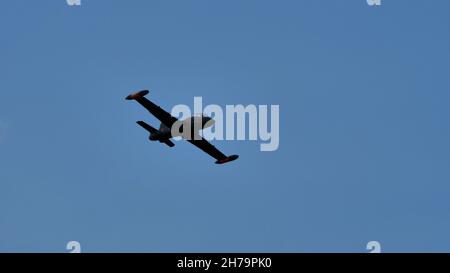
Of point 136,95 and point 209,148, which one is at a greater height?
point 136,95

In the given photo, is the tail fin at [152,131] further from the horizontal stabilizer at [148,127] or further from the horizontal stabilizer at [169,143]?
the horizontal stabilizer at [169,143]

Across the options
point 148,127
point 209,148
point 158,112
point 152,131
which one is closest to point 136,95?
point 158,112

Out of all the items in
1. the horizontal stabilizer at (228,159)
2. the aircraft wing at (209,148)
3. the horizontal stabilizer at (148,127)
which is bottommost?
the horizontal stabilizer at (228,159)

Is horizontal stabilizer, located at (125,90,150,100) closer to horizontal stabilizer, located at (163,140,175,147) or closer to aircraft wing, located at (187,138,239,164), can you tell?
horizontal stabilizer, located at (163,140,175,147)

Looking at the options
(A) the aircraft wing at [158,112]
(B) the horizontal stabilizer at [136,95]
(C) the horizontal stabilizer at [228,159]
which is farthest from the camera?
(C) the horizontal stabilizer at [228,159]

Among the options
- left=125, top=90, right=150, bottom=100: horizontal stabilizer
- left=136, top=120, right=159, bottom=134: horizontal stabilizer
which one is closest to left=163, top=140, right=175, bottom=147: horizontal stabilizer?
left=136, top=120, right=159, bottom=134: horizontal stabilizer

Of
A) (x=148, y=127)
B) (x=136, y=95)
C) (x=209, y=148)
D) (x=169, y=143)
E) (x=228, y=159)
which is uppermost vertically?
(x=136, y=95)

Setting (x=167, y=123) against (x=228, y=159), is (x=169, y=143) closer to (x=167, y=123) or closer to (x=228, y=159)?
(x=167, y=123)

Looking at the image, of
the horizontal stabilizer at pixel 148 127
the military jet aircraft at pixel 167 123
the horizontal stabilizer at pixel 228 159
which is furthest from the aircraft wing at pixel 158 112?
the horizontal stabilizer at pixel 228 159

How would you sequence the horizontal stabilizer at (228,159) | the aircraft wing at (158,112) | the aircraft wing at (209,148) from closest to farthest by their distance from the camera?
1. the aircraft wing at (158,112)
2. the horizontal stabilizer at (228,159)
3. the aircraft wing at (209,148)

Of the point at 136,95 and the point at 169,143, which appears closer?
the point at 136,95
